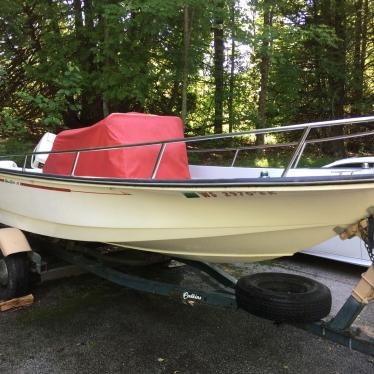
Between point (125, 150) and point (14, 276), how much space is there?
155 cm

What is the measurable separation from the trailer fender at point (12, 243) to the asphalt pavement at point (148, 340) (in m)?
0.54

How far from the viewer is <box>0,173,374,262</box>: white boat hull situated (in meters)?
2.76

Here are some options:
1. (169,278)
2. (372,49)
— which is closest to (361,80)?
(372,49)

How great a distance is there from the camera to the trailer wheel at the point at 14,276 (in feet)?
13.7

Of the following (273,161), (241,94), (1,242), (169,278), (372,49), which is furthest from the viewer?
(372,49)

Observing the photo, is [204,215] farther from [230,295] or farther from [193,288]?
[193,288]

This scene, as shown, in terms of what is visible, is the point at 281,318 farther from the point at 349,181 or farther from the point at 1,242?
the point at 1,242

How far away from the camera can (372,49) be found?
46.2 feet

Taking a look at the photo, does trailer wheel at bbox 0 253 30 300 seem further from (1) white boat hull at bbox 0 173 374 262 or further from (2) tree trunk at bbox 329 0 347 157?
(2) tree trunk at bbox 329 0 347 157

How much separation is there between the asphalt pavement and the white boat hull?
0.70 meters

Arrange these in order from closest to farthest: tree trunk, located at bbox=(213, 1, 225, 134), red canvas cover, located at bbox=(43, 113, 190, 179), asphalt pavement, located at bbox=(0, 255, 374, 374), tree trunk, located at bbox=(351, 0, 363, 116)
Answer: asphalt pavement, located at bbox=(0, 255, 374, 374), red canvas cover, located at bbox=(43, 113, 190, 179), tree trunk, located at bbox=(213, 1, 225, 134), tree trunk, located at bbox=(351, 0, 363, 116)

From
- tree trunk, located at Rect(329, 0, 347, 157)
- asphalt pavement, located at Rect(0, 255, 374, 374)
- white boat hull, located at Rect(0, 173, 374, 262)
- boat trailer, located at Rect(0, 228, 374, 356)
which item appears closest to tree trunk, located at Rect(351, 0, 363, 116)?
tree trunk, located at Rect(329, 0, 347, 157)

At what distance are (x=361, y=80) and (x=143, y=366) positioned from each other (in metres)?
12.2

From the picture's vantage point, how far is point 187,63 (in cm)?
1020
